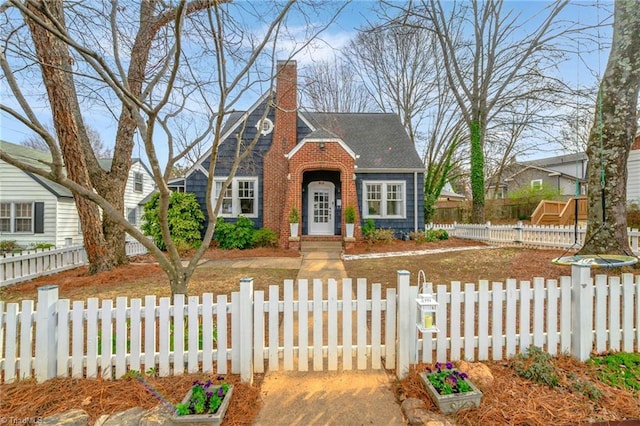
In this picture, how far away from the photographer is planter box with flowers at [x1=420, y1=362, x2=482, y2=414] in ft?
7.43

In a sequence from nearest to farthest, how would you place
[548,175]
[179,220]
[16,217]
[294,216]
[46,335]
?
1. [46,335]
2. [294,216]
3. [179,220]
4. [16,217]
5. [548,175]

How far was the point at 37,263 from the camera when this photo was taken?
7.21 meters

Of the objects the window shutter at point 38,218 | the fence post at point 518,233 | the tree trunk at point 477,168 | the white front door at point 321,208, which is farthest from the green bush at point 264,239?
the tree trunk at point 477,168

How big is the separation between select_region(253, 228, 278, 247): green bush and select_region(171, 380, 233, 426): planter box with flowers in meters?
9.14

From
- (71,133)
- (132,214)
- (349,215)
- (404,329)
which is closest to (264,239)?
(349,215)

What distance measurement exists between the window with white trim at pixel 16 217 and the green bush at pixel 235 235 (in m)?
9.36

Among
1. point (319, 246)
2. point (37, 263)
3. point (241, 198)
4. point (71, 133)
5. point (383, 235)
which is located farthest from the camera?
point (241, 198)

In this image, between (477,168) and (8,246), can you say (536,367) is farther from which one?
(8,246)

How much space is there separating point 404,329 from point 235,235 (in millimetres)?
9457

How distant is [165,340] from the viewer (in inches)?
108

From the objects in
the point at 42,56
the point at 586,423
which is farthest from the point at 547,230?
the point at 42,56

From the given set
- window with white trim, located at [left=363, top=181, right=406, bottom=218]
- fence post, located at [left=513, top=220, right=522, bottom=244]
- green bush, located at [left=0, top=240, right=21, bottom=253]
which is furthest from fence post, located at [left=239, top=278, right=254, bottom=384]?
green bush, located at [left=0, top=240, right=21, bottom=253]

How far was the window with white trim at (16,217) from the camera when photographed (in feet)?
43.7

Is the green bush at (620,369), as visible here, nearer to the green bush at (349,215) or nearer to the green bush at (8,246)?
the green bush at (349,215)
